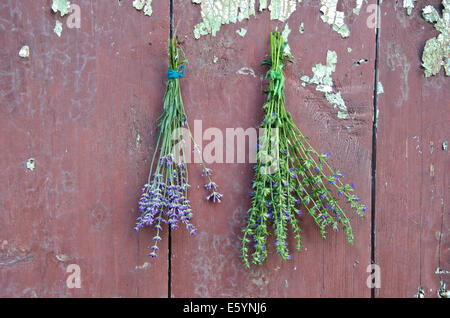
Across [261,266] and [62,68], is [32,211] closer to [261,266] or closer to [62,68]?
[62,68]

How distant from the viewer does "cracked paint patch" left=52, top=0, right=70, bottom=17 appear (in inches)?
53.3

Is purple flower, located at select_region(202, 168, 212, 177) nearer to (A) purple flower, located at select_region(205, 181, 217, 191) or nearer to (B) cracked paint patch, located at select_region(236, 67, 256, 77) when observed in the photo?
(A) purple flower, located at select_region(205, 181, 217, 191)

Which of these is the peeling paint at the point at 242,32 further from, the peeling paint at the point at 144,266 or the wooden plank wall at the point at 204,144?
the peeling paint at the point at 144,266

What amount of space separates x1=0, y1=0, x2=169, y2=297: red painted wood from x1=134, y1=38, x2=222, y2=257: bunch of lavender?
2.7 inches

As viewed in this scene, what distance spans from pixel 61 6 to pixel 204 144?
0.71m

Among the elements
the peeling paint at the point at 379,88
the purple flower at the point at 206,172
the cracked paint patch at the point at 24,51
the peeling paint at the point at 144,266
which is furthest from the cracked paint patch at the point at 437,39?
the cracked paint patch at the point at 24,51

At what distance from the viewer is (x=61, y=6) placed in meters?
Answer: 1.35

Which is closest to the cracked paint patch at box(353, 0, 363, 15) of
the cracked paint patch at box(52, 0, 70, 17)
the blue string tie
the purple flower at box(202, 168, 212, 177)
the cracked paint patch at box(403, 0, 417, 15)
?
the cracked paint patch at box(403, 0, 417, 15)

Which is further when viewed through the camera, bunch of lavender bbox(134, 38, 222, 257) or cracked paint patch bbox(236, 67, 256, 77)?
cracked paint patch bbox(236, 67, 256, 77)

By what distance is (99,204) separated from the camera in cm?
138

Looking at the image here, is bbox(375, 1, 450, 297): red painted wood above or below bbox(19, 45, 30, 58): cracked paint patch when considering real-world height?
below
